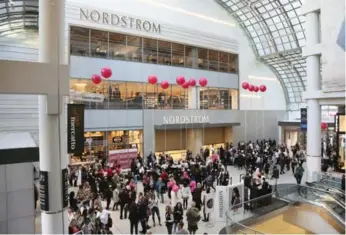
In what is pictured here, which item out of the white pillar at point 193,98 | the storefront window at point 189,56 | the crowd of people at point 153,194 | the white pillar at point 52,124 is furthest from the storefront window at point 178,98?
the white pillar at point 52,124

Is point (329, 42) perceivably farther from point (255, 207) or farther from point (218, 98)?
point (218, 98)

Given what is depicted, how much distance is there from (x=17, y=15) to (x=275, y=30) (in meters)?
24.6

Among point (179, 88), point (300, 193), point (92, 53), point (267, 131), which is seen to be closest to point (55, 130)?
point (300, 193)

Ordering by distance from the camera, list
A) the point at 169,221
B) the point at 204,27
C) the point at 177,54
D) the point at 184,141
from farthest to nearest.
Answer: the point at 204,27
the point at 184,141
the point at 177,54
the point at 169,221

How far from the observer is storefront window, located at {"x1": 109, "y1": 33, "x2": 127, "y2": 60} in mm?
20484

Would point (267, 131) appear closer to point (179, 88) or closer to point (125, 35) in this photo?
point (179, 88)

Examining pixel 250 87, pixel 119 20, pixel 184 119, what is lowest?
pixel 184 119

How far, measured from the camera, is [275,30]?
3170 cm

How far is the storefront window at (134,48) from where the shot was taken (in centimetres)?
2130

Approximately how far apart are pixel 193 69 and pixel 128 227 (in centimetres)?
1746

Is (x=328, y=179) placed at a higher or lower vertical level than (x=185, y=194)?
higher

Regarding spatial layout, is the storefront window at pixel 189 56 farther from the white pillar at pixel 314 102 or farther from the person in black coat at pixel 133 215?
the person in black coat at pixel 133 215

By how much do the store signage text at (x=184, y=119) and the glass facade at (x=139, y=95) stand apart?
0.95 m

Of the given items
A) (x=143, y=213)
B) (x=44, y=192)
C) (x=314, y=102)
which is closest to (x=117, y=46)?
(x=314, y=102)
